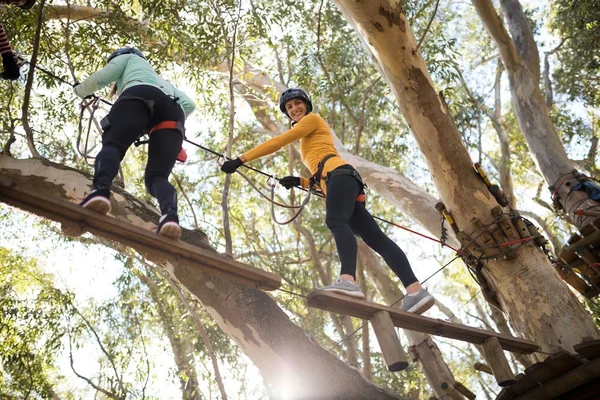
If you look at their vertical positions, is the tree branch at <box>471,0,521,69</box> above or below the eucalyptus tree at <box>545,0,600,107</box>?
below

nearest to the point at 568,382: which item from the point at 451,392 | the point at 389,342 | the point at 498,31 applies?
the point at 389,342

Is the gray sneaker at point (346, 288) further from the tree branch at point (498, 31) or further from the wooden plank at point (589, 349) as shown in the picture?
the tree branch at point (498, 31)

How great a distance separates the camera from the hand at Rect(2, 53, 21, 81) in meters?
3.26

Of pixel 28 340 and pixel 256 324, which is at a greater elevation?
pixel 28 340

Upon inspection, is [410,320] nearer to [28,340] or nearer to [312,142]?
[312,142]

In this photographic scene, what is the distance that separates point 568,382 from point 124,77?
3.11 meters

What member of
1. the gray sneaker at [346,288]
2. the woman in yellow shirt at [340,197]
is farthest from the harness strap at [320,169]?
the gray sneaker at [346,288]

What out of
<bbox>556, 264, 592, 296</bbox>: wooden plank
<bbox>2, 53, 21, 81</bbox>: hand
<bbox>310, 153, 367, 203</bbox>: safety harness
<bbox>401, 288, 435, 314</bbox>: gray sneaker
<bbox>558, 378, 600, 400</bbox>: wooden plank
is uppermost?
<bbox>2, 53, 21, 81</bbox>: hand

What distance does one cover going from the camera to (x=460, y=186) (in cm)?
468

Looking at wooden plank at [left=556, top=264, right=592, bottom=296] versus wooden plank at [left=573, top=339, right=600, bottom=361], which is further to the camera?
wooden plank at [left=556, top=264, right=592, bottom=296]

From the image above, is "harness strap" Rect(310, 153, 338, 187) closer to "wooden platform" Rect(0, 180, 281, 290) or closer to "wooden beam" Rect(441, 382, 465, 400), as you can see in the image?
"wooden platform" Rect(0, 180, 281, 290)

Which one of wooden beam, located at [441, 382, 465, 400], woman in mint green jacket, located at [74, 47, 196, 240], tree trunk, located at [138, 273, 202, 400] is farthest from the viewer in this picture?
tree trunk, located at [138, 273, 202, 400]

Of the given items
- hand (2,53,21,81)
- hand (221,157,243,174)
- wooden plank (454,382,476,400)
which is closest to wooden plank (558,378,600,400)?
wooden plank (454,382,476,400)

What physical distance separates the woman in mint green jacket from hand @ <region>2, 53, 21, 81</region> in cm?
43
